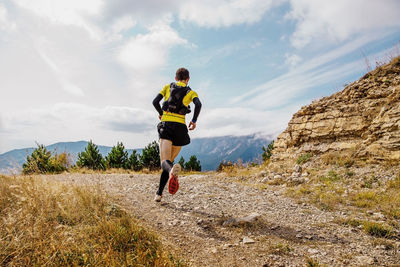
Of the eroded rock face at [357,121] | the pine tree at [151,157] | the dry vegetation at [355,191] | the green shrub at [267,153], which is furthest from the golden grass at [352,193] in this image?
the pine tree at [151,157]

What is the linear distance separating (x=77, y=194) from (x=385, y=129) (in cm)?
1124

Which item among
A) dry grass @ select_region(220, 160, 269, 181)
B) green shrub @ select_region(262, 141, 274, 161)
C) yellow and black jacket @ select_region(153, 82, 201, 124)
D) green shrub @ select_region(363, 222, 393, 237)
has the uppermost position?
yellow and black jacket @ select_region(153, 82, 201, 124)

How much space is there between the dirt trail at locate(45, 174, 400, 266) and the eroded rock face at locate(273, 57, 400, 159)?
A: 600 centimetres

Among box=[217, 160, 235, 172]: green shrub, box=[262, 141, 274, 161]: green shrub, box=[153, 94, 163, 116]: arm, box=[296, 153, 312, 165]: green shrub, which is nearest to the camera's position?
box=[153, 94, 163, 116]: arm

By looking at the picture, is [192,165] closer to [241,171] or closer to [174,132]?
[241,171]

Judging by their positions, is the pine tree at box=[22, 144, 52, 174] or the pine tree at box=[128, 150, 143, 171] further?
the pine tree at box=[128, 150, 143, 171]

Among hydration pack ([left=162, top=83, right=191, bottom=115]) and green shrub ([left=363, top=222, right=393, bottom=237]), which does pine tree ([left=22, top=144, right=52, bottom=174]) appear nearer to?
hydration pack ([left=162, top=83, right=191, bottom=115])

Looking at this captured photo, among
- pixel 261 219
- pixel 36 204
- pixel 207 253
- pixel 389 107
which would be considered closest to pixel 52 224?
pixel 36 204

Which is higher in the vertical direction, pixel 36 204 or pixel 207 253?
pixel 36 204

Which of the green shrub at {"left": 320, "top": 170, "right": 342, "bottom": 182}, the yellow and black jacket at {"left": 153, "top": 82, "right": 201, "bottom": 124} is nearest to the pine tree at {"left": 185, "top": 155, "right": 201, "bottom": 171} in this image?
the green shrub at {"left": 320, "top": 170, "right": 342, "bottom": 182}

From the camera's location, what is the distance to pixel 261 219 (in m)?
4.56

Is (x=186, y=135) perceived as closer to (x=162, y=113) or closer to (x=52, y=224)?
(x=162, y=113)

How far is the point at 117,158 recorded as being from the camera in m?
17.6

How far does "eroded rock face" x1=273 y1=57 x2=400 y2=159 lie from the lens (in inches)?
377
